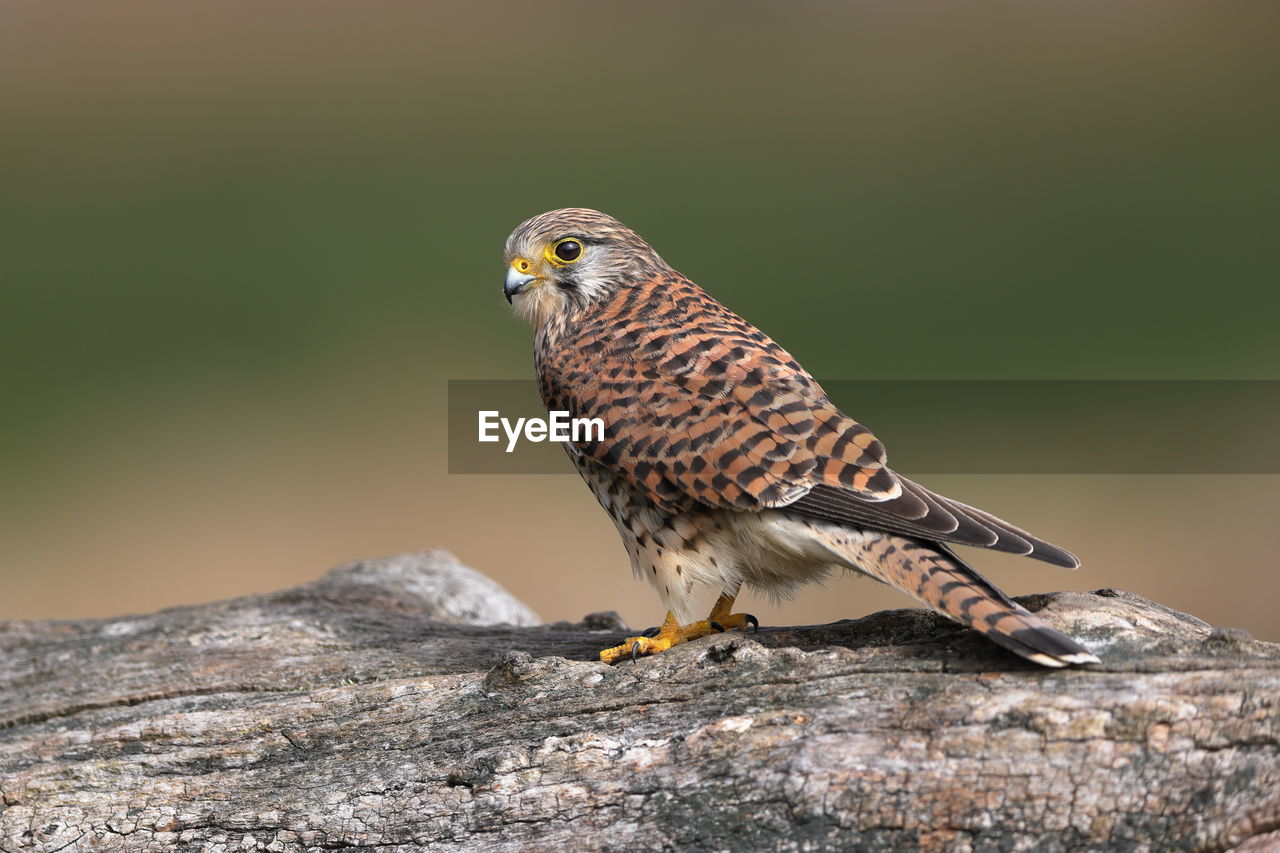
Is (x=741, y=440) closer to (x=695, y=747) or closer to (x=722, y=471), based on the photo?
(x=722, y=471)

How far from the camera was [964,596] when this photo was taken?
97.5 inches

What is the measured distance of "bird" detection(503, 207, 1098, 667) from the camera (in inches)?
104

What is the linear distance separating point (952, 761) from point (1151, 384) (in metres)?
7.16

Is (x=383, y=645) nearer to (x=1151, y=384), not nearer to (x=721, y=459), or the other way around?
(x=721, y=459)

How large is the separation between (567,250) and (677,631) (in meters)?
1.26

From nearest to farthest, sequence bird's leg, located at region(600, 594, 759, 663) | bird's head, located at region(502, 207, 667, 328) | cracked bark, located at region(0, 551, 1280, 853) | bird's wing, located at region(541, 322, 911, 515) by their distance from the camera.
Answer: cracked bark, located at region(0, 551, 1280, 853)
bird's wing, located at region(541, 322, 911, 515)
bird's leg, located at region(600, 594, 759, 663)
bird's head, located at region(502, 207, 667, 328)

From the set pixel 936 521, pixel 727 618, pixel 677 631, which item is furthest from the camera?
pixel 727 618

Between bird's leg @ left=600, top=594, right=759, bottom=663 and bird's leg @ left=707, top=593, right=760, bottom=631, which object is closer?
bird's leg @ left=600, top=594, right=759, bottom=663

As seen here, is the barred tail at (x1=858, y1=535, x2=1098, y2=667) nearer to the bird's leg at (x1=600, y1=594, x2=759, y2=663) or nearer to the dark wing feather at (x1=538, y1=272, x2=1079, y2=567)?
the dark wing feather at (x1=538, y1=272, x2=1079, y2=567)

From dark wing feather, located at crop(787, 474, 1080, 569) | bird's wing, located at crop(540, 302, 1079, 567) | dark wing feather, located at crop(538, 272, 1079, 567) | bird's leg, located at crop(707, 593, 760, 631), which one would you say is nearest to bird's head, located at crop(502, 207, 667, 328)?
dark wing feather, located at crop(538, 272, 1079, 567)

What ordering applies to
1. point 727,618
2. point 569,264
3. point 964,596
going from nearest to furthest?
point 964,596, point 727,618, point 569,264

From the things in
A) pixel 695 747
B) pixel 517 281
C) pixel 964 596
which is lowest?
pixel 695 747

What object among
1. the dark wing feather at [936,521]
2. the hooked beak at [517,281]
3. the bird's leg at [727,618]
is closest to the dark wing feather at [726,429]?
the dark wing feather at [936,521]

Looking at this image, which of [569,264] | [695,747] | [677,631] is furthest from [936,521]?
[569,264]
